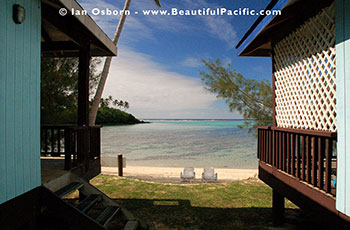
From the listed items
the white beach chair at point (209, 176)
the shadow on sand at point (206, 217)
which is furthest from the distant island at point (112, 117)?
the shadow on sand at point (206, 217)

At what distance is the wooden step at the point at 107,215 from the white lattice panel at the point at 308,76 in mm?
3371

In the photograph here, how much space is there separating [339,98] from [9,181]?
3.65 metres

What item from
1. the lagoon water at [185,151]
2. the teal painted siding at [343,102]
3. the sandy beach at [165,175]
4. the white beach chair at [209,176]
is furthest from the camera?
the lagoon water at [185,151]

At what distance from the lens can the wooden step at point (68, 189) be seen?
11.2 feet

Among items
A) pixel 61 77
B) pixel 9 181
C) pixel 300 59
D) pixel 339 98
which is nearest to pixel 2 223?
pixel 9 181

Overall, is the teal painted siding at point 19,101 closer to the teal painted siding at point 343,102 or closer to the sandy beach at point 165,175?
the teal painted siding at point 343,102

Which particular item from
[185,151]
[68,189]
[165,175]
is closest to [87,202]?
[68,189]

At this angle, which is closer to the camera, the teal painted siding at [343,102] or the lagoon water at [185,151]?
the teal painted siding at [343,102]

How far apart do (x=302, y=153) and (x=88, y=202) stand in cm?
328

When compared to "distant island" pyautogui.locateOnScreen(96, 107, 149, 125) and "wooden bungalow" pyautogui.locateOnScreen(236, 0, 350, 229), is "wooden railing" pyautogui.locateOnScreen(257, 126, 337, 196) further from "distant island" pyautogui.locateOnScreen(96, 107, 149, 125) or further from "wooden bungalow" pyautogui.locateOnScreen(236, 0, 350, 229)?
"distant island" pyautogui.locateOnScreen(96, 107, 149, 125)

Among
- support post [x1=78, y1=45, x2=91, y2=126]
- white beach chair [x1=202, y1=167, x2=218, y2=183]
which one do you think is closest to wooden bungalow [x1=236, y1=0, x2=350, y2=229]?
support post [x1=78, y1=45, x2=91, y2=126]

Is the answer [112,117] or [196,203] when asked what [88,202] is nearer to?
[196,203]

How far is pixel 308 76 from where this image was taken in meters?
3.85

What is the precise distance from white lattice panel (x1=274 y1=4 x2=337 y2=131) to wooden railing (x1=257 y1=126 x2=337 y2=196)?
0.85 feet
